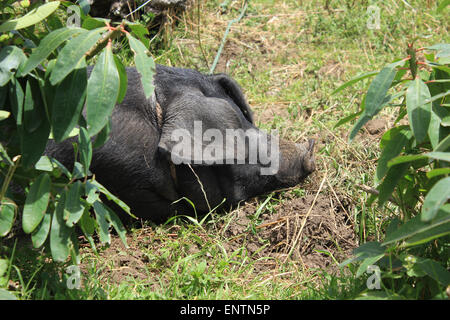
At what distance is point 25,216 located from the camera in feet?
7.49

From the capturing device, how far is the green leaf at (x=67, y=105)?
2129mm

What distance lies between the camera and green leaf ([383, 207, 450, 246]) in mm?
2068

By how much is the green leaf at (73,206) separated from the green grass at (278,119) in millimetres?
401

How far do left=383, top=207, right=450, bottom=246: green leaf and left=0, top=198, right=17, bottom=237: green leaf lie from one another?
4.89 feet

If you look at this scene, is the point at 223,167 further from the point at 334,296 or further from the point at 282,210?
the point at 334,296

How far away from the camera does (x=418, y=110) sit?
7.79 feet

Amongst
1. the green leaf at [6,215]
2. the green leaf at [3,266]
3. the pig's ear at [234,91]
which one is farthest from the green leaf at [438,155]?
the pig's ear at [234,91]

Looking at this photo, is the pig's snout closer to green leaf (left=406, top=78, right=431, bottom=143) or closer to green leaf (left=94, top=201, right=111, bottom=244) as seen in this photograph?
green leaf (left=406, top=78, right=431, bottom=143)

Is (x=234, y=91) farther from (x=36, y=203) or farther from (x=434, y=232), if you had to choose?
(x=434, y=232)

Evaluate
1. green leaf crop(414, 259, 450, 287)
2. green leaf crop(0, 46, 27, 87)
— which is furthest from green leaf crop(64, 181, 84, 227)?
green leaf crop(414, 259, 450, 287)
